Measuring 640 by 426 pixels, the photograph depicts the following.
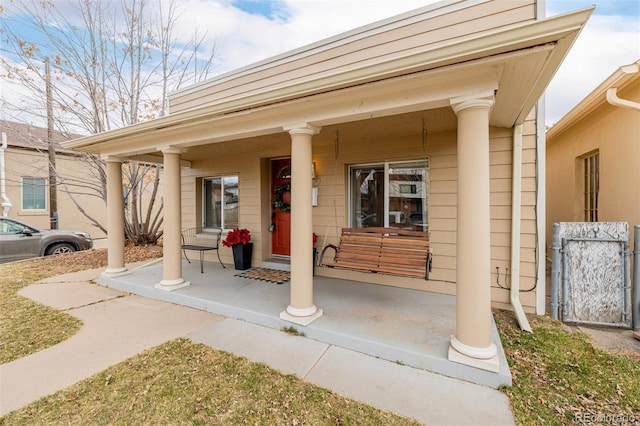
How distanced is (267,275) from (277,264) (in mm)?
437

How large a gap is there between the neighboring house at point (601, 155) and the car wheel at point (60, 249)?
38.3 feet

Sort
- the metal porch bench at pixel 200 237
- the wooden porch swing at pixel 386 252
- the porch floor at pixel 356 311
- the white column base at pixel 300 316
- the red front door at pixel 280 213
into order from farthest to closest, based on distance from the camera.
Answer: the metal porch bench at pixel 200 237 → the red front door at pixel 280 213 → the wooden porch swing at pixel 386 252 → the white column base at pixel 300 316 → the porch floor at pixel 356 311

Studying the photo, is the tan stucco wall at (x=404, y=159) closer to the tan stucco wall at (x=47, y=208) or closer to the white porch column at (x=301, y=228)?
the white porch column at (x=301, y=228)

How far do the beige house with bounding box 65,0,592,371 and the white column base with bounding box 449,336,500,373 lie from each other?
0.01 m

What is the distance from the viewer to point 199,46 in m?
8.26

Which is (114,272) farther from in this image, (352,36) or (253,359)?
(352,36)

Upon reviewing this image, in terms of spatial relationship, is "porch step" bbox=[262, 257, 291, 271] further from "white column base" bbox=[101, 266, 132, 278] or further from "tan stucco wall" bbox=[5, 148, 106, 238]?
"tan stucco wall" bbox=[5, 148, 106, 238]

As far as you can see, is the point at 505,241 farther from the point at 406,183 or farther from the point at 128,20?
the point at 128,20

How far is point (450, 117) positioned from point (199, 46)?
8.01m

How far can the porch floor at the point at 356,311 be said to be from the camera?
A: 2.42 metres

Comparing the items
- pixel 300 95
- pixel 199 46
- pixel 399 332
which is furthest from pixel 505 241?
pixel 199 46

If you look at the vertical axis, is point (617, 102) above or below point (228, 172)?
above

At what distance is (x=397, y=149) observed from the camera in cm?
420

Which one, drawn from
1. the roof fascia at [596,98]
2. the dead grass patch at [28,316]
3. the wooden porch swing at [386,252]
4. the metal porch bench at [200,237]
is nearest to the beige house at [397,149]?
the metal porch bench at [200,237]
